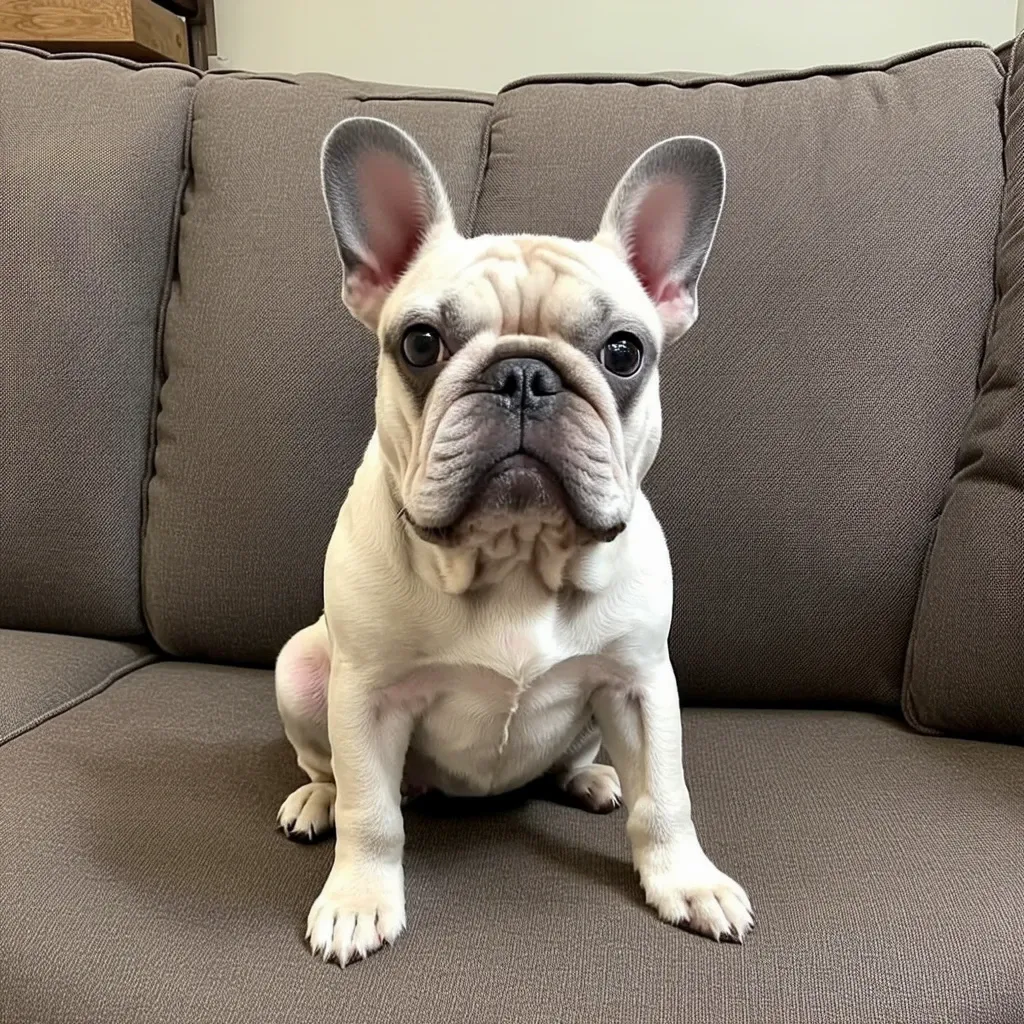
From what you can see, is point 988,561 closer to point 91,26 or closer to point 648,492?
point 648,492

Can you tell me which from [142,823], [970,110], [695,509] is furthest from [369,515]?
[970,110]

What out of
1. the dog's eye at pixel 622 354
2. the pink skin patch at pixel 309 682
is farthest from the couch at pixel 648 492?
the dog's eye at pixel 622 354

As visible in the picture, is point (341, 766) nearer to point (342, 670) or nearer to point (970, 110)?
point (342, 670)

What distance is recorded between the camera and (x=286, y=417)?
150 centimetres

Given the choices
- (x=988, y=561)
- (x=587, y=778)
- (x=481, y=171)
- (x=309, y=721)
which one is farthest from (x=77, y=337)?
(x=988, y=561)

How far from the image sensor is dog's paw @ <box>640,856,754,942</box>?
0.93m

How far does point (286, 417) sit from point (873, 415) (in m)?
0.81

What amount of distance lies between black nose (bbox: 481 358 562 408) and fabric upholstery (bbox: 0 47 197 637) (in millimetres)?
922

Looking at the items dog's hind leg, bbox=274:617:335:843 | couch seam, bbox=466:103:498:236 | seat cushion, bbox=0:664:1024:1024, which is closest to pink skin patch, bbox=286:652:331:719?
dog's hind leg, bbox=274:617:335:843

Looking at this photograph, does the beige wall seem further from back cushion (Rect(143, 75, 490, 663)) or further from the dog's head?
the dog's head

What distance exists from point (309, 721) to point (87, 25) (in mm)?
1733

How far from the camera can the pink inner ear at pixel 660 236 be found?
3.44 ft

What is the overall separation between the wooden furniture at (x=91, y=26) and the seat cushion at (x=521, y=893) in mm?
1541

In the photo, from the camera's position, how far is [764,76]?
1.51 meters
